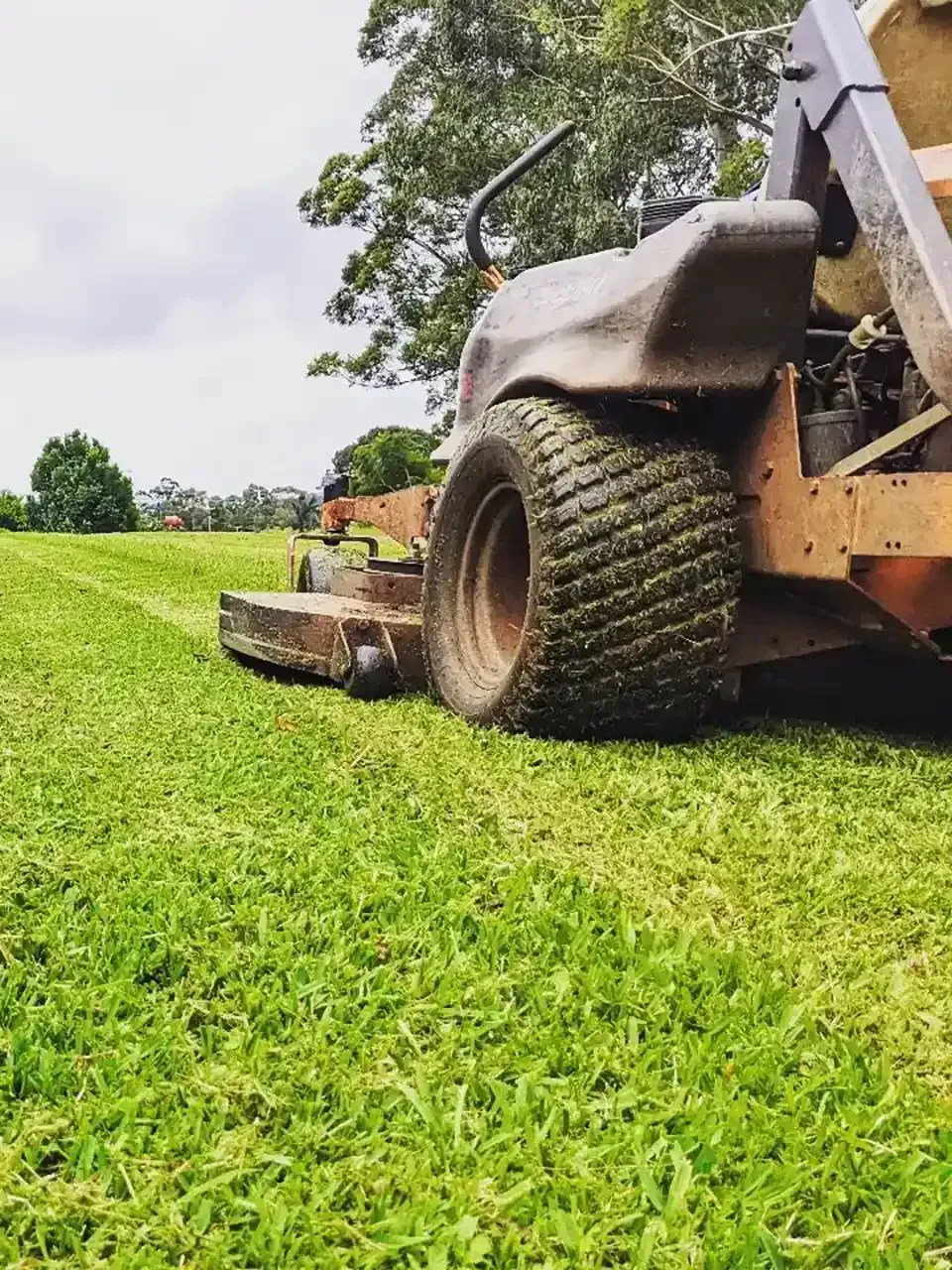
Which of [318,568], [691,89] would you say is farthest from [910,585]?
[691,89]

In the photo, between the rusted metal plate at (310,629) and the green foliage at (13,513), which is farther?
the green foliage at (13,513)

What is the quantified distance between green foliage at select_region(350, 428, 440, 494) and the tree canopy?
2.16 meters

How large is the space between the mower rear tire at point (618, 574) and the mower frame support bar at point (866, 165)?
0.61 m

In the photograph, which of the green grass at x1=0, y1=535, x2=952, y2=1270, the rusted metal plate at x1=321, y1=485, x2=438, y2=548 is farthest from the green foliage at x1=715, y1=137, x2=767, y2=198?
the green grass at x1=0, y1=535, x2=952, y2=1270

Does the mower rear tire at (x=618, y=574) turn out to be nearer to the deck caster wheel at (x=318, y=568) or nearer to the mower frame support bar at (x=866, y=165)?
the mower frame support bar at (x=866, y=165)

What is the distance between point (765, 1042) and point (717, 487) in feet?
6.05

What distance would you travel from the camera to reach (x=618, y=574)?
10.1 ft

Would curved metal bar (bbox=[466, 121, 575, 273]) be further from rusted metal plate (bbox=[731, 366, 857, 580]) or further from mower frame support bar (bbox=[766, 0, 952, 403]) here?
rusted metal plate (bbox=[731, 366, 857, 580])

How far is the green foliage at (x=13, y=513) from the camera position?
41.4m

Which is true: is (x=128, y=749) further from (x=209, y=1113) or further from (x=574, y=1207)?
(x=574, y=1207)

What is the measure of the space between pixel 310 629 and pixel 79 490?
4084cm

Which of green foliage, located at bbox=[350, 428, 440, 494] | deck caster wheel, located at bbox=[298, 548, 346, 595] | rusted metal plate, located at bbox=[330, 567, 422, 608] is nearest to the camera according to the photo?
rusted metal plate, located at bbox=[330, 567, 422, 608]

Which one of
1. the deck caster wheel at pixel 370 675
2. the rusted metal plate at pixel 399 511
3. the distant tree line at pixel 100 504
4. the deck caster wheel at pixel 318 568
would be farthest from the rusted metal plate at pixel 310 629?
the distant tree line at pixel 100 504

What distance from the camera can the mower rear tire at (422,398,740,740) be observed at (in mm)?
3104
